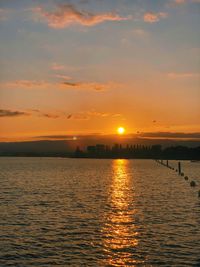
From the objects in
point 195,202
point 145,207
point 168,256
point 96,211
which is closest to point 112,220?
point 96,211

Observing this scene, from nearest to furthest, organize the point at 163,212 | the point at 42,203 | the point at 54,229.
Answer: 1. the point at 54,229
2. the point at 163,212
3. the point at 42,203

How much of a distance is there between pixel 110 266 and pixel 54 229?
12506 mm

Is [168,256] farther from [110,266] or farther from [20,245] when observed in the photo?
[20,245]

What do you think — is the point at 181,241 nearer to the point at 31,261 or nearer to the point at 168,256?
the point at 168,256

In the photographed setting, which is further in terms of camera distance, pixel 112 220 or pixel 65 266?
pixel 112 220

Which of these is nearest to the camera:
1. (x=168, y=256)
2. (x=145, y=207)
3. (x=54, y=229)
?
(x=168, y=256)

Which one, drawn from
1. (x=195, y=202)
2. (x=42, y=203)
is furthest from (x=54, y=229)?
(x=195, y=202)

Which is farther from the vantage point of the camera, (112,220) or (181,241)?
(112,220)

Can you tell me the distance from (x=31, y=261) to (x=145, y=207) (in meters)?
28.4

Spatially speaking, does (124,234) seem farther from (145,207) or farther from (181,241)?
(145,207)

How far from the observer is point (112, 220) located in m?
42.9

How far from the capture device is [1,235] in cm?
3481

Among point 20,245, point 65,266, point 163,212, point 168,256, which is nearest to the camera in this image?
point 65,266

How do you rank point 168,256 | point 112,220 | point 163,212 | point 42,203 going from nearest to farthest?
point 168,256 < point 112,220 < point 163,212 < point 42,203
